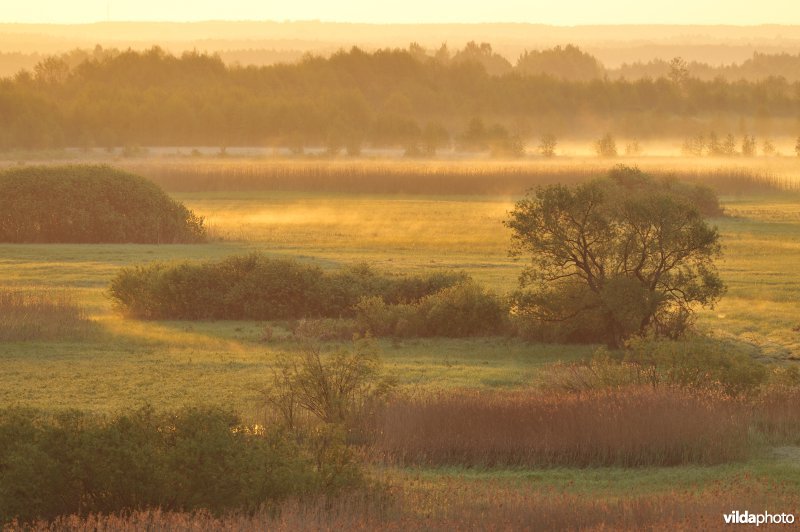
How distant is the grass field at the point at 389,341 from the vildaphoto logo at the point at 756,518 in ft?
4.75

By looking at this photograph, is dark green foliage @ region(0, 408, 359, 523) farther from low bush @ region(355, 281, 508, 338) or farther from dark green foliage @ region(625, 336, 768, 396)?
Result: low bush @ region(355, 281, 508, 338)

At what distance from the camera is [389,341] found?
85.7 feet

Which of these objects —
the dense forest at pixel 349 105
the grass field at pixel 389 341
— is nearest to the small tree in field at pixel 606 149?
the dense forest at pixel 349 105

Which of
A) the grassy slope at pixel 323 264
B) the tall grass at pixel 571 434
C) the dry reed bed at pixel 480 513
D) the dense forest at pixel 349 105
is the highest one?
the dense forest at pixel 349 105

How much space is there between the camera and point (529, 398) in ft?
58.6

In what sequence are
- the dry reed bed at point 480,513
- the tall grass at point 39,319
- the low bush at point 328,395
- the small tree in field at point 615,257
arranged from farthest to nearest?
1. the tall grass at point 39,319
2. the small tree in field at point 615,257
3. the low bush at point 328,395
4. the dry reed bed at point 480,513

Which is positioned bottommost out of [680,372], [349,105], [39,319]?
[39,319]

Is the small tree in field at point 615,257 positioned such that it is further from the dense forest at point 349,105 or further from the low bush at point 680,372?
the dense forest at point 349,105

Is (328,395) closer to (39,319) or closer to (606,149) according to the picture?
(39,319)

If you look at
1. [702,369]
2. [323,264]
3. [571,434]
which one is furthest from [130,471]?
[323,264]

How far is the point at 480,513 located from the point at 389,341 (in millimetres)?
13900

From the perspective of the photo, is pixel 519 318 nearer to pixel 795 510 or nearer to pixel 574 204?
pixel 574 204

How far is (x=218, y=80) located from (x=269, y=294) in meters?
129

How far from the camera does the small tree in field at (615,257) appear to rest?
2400 centimetres
